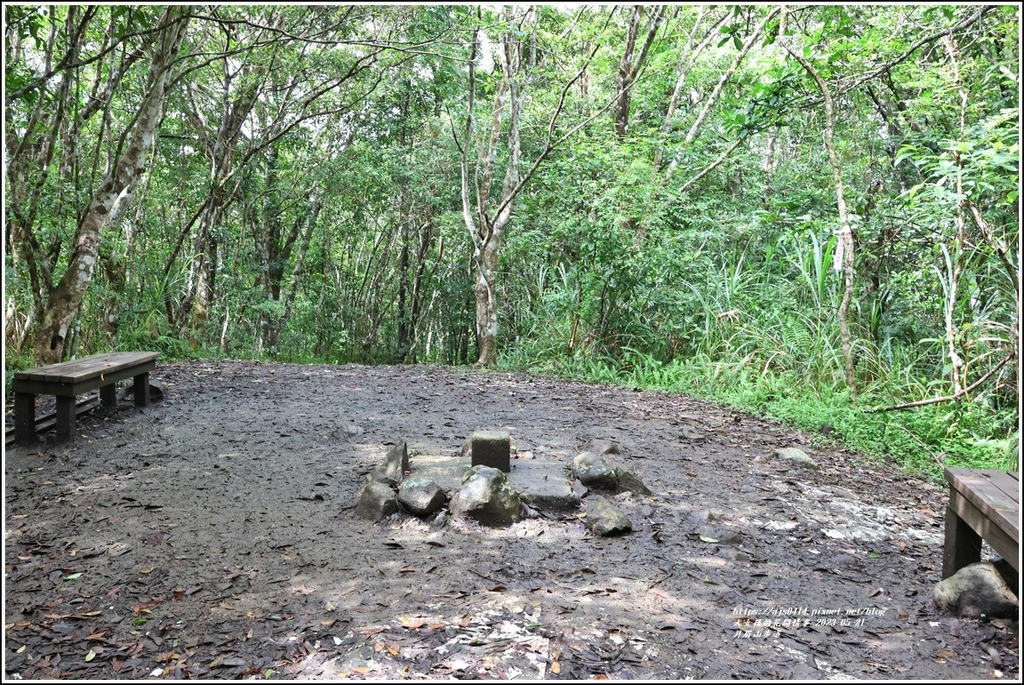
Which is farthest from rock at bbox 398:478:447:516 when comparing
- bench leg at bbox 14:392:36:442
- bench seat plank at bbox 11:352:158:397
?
bench leg at bbox 14:392:36:442

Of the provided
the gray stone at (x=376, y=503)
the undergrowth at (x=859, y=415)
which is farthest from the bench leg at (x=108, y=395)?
the undergrowth at (x=859, y=415)

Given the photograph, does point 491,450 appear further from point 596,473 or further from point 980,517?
point 980,517

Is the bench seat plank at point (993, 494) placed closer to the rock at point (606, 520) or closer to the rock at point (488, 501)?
the rock at point (606, 520)

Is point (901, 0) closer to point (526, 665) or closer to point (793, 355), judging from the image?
point (793, 355)

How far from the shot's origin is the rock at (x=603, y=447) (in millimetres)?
4273

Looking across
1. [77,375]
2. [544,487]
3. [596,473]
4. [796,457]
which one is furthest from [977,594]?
[77,375]

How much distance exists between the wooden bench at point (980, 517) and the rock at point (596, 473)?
4.90 ft

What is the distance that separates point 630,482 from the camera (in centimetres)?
374

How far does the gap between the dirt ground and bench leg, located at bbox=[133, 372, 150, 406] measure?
1.20ft

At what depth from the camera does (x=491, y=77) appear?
864cm

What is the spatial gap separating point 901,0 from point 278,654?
5231mm

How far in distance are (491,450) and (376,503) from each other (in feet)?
2.24

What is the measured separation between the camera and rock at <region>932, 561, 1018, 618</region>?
8.19ft

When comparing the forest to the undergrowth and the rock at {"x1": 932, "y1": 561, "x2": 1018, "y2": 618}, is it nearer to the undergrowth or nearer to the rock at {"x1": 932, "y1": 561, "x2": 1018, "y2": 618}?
the undergrowth
